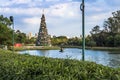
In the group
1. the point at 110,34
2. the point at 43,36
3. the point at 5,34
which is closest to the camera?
the point at 5,34

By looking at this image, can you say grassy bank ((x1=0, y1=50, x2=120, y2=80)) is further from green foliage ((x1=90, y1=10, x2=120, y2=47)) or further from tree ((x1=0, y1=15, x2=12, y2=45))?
green foliage ((x1=90, y1=10, x2=120, y2=47))

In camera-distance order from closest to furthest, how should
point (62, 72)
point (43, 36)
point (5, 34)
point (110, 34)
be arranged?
point (62, 72) < point (5, 34) < point (110, 34) < point (43, 36)

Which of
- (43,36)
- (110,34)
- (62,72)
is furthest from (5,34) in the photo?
(62,72)

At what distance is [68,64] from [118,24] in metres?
110

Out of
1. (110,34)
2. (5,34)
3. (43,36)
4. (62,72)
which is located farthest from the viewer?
(43,36)

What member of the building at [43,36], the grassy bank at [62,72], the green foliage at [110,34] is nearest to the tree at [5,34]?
the green foliage at [110,34]

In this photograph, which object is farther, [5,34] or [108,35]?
[108,35]

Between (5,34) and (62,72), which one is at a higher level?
(5,34)

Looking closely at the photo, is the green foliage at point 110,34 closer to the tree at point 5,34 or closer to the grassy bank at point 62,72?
the tree at point 5,34

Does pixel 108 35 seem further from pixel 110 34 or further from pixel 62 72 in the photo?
pixel 62 72

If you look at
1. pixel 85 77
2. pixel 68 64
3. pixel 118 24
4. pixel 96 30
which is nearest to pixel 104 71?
pixel 85 77

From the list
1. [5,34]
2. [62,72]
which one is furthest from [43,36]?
[62,72]

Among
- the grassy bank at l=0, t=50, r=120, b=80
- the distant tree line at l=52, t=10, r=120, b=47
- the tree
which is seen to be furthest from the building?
the grassy bank at l=0, t=50, r=120, b=80

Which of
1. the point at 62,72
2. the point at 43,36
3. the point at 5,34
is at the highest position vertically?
the point at 43,36
